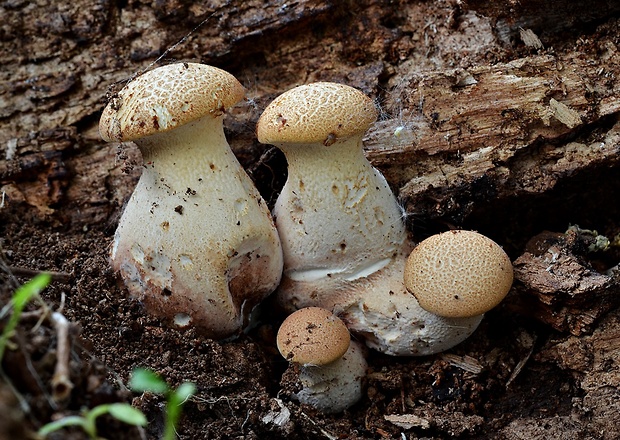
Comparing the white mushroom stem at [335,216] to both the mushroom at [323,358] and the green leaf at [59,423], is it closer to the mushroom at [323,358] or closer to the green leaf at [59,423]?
the mushroom at [323,358]

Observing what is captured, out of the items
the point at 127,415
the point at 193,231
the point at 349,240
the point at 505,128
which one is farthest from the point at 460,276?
the point at 127,415

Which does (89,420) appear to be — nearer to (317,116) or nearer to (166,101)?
(166,101)

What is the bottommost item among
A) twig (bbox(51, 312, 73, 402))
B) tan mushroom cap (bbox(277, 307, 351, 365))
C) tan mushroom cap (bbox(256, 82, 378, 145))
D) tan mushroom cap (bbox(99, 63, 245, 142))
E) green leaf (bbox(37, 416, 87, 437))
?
tan mushroom cap (bbox(277, 307, 351, 365))

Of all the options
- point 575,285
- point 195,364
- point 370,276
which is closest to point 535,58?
point 575,285

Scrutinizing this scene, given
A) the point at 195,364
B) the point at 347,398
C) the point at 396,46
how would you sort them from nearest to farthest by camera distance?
the point at 195,364, the point at 347,398, the point at 396,46

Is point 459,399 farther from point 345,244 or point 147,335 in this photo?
point 147,335

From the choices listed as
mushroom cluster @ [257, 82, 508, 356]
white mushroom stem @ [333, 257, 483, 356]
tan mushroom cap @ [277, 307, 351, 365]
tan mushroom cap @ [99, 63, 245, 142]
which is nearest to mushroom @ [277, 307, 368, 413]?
tan mushroom cap @ [277, 307, 351, 365]

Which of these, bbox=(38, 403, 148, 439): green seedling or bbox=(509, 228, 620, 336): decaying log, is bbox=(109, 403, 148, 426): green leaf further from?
bbox=(509, 228, 620, 336): decaying log
